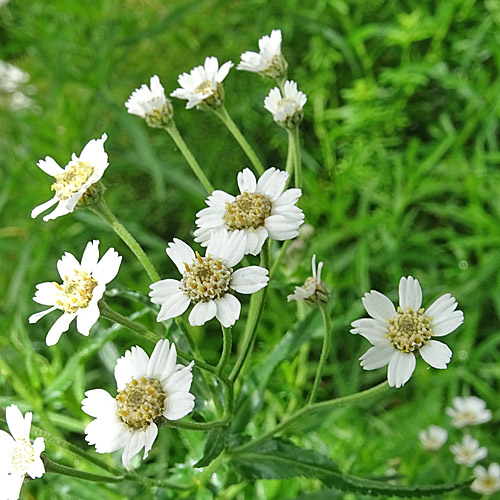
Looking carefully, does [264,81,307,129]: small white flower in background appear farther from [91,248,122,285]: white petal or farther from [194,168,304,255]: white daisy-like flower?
[91,248,122,285]: white petal

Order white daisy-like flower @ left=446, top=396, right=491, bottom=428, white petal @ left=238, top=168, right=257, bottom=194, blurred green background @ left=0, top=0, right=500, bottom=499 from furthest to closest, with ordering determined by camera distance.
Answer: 1. blurred green background @ left=0, top=0, right=500, bottom=499
2. white daisy-like flower @ left=446, top=396, right=491, bottom=428
3. white petal @ left=238, top=168, right=257, bottom=194

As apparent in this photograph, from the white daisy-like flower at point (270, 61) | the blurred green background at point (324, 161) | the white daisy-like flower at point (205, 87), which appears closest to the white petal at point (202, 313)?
the white daisy-like flower at point (205, 87)

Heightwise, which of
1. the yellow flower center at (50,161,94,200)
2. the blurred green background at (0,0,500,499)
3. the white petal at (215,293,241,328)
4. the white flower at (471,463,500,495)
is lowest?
the white flower at (471,463,500,495)

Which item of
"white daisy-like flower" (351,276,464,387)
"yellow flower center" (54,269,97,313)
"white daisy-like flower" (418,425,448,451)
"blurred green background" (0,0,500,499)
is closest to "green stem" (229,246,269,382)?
"white daisy-like flower" (351,276,464,387)

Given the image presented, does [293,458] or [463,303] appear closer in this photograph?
[293,458]

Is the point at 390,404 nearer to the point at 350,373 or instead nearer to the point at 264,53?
the point at 350,373

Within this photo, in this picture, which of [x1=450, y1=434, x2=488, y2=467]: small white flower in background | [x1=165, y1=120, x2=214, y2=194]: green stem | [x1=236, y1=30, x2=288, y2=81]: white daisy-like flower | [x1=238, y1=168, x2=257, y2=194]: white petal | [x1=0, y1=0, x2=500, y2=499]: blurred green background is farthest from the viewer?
[x1=0, y1=0, x2=500, y2=499]: blurred green background

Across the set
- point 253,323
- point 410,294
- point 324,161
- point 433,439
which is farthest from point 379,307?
point 324,161

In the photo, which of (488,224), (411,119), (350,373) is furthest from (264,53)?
(411,119)
